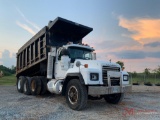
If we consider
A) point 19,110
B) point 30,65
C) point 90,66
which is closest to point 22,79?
point 30,65

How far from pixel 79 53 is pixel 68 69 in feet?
4.81

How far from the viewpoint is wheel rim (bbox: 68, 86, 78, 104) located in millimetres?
7204

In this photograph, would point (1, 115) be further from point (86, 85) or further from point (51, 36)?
point (51, 36)

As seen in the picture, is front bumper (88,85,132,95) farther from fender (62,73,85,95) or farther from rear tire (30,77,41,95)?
rear tire (30,77,41,95)

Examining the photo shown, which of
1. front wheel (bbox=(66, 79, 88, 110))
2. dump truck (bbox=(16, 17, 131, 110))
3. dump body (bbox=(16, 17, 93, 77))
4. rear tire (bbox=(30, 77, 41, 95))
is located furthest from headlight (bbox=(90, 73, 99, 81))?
rear tire (bbox=(30, 77, 41, 95))

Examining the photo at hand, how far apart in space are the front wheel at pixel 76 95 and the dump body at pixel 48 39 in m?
2.98

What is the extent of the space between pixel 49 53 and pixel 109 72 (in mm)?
3460

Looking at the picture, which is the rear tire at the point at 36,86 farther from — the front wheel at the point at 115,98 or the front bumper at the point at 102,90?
the front bumper at the point at 102,90

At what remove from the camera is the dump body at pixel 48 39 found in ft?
32.9

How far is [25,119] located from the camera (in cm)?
585

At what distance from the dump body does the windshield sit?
149 centimetres

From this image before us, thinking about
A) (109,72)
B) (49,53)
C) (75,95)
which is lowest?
(75,95)

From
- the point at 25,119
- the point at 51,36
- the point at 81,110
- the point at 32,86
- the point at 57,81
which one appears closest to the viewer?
the point at 25,119

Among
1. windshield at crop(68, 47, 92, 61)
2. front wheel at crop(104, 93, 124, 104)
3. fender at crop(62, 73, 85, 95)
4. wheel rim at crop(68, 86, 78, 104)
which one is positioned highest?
windshield at crop(68, 47, 92, 61)
